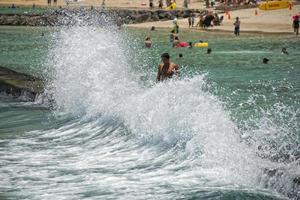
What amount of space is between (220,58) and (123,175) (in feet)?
92.4

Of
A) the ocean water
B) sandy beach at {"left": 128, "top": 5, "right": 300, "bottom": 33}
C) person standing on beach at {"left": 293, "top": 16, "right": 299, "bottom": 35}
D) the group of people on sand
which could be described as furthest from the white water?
the group of people on sand

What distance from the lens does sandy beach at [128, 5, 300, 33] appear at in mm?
61594

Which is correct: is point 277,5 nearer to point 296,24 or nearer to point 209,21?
point 209,21

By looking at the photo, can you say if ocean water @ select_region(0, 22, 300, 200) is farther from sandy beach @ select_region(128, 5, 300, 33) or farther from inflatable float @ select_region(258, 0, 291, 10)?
inflatable float @ select_region(258, 0, 291, 10)

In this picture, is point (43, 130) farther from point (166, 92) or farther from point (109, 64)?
point (109, 64)

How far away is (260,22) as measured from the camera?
6600 centimetres

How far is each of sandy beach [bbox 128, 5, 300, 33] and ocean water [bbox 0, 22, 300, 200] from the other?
2932 centimetres

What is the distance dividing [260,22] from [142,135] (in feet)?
164

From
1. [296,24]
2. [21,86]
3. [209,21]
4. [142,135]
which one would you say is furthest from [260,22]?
[142,135]

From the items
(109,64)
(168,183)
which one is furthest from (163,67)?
(168,183)

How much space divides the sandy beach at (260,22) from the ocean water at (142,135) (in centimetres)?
2932

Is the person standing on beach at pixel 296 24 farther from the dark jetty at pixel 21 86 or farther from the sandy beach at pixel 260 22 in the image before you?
the dark jetty at pixel 21 86

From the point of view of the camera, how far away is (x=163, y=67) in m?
20.8

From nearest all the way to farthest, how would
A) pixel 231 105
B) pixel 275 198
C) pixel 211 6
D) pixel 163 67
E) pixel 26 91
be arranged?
1. pixel 275 198
2. pixel 163 67
3. pixel 231 105
4. pixel 26 91
5. pixel 211 6
